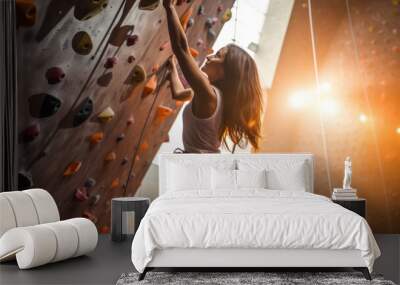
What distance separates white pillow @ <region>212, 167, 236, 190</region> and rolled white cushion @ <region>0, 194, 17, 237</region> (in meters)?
1.94

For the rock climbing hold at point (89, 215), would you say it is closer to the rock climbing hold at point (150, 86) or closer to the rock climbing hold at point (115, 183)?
the rock climbing hold at point (115, 183)

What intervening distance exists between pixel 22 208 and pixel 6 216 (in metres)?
0.18

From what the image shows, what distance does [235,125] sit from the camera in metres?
6.11

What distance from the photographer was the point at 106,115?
5.80 m

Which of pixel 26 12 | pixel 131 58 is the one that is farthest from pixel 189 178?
pixel 26 12

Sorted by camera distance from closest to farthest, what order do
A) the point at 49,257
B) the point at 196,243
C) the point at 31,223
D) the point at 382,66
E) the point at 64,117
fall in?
1. the point at 196,243
2. the point at 49,257
3. the point at 31,223
4. the point at 64,117
5. the point at 382,66

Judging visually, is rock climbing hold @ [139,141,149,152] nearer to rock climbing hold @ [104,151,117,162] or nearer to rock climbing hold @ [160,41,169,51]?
rock climbing hold @ [104,151,117,162]

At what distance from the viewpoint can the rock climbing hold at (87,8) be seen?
18.1ft

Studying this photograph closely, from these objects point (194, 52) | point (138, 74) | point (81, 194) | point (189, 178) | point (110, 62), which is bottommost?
point (81, 194)

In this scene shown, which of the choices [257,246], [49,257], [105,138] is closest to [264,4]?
[105,138]

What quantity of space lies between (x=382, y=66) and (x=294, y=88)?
A: 0.97 meters

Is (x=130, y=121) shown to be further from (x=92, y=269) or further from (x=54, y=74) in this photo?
(x=92, y=269)

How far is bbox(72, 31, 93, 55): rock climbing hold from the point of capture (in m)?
5.54

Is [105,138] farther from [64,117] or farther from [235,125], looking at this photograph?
[235,125]
